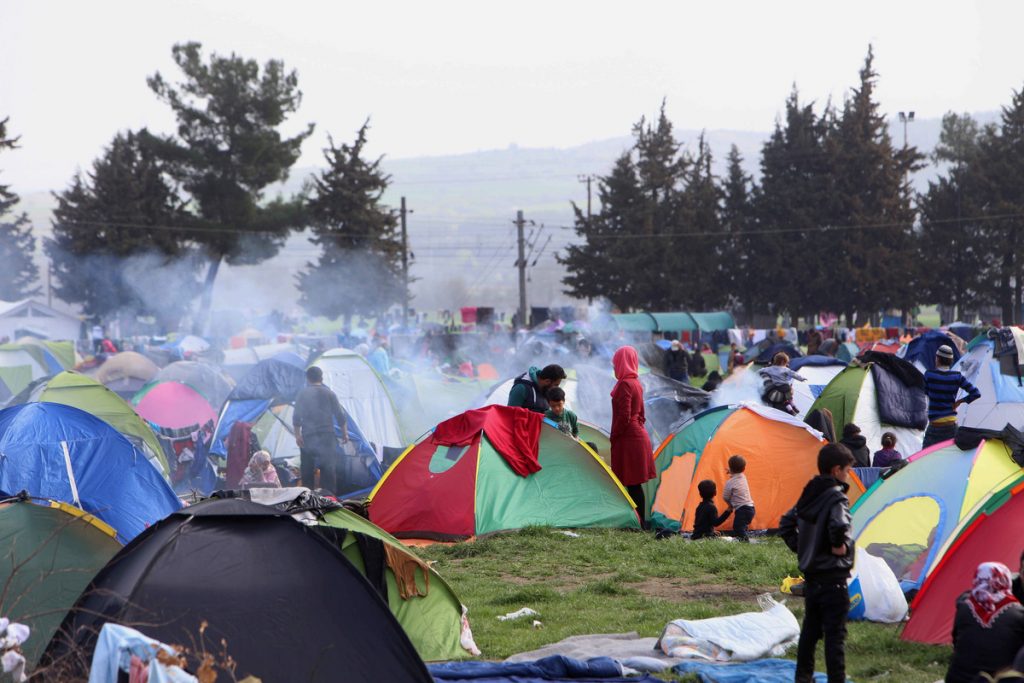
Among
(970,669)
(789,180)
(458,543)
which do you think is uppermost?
(789,180)

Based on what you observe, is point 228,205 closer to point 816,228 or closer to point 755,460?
point 816,228

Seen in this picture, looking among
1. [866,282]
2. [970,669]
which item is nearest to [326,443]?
[970,669]

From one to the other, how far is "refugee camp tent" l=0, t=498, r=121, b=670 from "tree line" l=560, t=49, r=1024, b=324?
38099 mm

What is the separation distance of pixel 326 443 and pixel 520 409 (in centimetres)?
249

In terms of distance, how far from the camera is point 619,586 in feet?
28.0

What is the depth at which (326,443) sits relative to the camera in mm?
12016

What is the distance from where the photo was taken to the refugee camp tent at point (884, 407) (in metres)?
13.0

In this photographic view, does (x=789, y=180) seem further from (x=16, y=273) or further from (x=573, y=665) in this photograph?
(x=16, y=273)

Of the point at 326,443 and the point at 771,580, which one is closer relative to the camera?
the point at 771,580

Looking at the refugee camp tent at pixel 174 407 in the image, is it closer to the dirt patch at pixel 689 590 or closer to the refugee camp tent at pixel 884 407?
the refugee camp tent at pixel 884 407

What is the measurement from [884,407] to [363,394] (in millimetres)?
7046

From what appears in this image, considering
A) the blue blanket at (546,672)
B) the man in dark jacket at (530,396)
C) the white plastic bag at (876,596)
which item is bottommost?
the blue blanket at (546,672)

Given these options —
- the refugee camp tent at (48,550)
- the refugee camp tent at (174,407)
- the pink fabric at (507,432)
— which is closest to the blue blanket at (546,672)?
the refugee camp tent at (48,550)

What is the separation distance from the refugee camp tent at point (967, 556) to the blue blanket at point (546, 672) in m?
1.87
